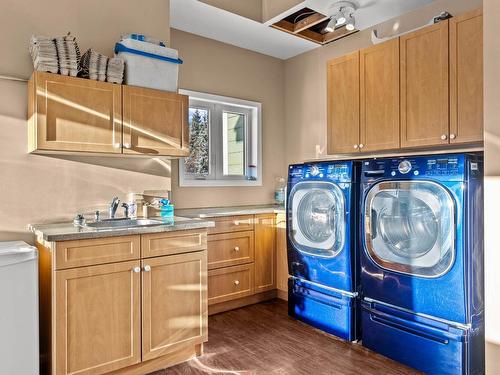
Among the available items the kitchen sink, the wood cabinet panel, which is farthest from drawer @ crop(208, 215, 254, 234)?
the kitchen sink

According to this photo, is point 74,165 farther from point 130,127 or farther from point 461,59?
point 461,59

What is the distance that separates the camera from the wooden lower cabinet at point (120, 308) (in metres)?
2.02

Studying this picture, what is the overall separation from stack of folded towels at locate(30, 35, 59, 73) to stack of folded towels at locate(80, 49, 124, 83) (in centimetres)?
18

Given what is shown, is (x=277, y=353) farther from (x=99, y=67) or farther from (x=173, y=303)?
(x=99, y=67)

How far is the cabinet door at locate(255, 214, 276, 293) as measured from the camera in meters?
3.57

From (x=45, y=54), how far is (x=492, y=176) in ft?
8.71

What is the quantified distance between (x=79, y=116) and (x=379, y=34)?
2.73m

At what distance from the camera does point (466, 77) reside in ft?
8.02

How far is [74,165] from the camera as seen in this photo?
2.62 metres

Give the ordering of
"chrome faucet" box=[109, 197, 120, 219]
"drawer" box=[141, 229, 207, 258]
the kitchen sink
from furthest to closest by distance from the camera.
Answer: "chrome faucet" box=[109, 197, 120, 219] < the kitchen sink < "drawer" box=[141, 229, 207, 258]

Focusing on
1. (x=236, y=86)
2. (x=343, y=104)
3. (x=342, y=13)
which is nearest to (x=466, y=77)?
(x=343, y=104)

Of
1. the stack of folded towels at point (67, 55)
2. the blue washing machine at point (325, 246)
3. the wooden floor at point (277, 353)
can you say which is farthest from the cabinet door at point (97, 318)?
the blue washing machine at point (325, 246)

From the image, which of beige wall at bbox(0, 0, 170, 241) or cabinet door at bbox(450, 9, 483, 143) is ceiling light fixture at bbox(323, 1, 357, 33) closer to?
cabinet door at bbox(450, 9, 483, 143)

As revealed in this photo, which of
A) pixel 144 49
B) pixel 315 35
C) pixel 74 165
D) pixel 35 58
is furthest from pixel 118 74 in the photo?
pixel 315 35
